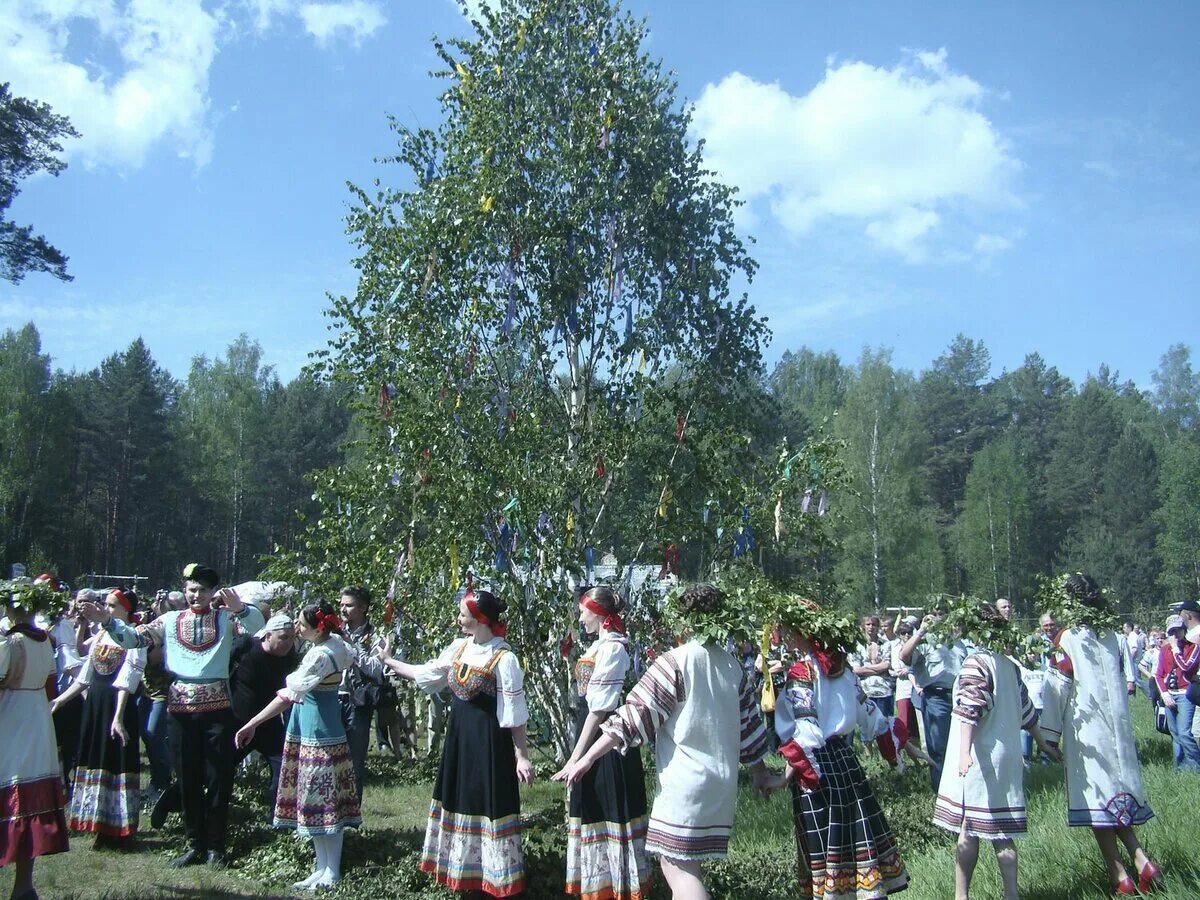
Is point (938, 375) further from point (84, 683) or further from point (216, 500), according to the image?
point (84, 683)

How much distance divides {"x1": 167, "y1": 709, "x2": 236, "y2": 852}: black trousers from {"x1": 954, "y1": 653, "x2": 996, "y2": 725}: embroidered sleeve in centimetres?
506

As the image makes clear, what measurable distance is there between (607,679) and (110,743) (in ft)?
14.6

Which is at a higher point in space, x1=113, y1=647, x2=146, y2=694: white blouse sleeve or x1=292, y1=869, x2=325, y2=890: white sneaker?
x1=113, y1=647, x2=146, y2=694: white blouse sleeve

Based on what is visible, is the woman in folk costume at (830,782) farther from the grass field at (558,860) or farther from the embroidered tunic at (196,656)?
the embroidered tunic at (196,656)

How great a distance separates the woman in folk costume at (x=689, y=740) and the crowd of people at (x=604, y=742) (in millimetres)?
10

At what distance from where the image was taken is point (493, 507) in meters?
10.8

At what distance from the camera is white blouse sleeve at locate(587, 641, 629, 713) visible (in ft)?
17.8

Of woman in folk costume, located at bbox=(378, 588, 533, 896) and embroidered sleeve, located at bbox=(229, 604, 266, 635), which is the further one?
embroidered sleeve, located at bbox=(229, 604, 266, 635)

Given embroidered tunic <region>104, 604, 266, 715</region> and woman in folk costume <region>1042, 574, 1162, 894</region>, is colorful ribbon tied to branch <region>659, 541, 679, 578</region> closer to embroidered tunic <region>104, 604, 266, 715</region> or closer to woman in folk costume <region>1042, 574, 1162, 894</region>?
embroidered tunic <region>104, 604, 266, 715</region>

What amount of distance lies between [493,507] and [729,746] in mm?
6307

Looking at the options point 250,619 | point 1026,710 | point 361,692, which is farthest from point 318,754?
point 1026,710

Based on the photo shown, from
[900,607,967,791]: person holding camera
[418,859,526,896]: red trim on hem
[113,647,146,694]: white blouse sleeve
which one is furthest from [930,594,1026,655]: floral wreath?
[113,647,146,694]: white blouse sleeve

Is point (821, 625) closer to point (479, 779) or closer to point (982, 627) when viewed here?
point (982, 627)

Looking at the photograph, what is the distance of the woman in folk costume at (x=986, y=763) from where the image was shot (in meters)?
5.20
